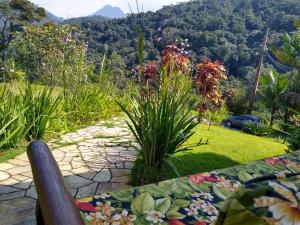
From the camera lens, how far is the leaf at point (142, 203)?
4.25 ft

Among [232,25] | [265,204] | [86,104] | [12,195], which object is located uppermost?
[232,25]

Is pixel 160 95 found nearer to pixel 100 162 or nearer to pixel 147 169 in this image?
pixel 147 169

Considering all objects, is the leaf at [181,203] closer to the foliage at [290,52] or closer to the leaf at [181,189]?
the leaf at [181,189]

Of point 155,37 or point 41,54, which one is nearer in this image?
point 155,37

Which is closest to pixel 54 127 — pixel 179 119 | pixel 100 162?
pixel 100 162

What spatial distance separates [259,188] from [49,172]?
2.21ft

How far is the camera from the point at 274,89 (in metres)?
20.5

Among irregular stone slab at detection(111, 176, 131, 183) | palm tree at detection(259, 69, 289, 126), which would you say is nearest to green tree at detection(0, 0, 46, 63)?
palm tree at detection(259, 69, 289, 126)

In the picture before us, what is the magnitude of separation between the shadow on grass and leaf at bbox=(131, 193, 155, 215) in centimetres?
236

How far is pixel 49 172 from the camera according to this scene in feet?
3.44

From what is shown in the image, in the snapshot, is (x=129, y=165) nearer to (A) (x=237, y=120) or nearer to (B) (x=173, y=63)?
(B) (x=173, y=63)

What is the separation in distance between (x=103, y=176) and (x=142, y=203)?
2736 mm

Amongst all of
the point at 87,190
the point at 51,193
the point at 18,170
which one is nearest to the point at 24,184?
the point at 18,170

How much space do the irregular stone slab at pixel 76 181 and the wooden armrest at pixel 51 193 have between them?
254 cm
